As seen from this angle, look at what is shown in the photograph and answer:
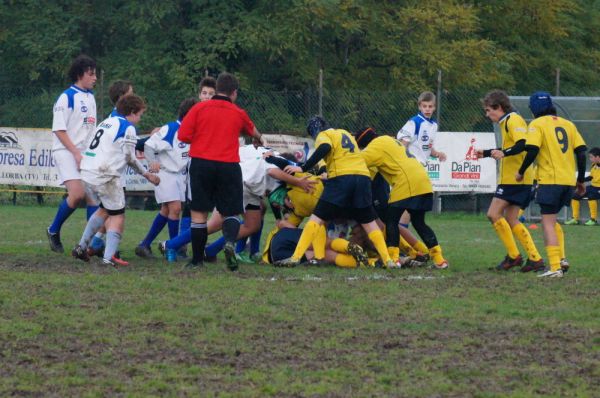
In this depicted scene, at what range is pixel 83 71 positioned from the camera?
10.9 metres

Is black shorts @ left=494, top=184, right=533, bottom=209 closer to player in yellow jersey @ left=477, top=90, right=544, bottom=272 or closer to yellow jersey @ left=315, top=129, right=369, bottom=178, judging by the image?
player in yellow jersey @ left=477, top=90, right=544, bottom=272

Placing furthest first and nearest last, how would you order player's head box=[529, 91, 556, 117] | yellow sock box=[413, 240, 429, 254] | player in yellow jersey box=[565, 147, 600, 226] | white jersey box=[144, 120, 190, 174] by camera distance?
player in yellow jersey box=[565, 147, 600, 226]
yellow sock box=[413, 240, 429, 254]
white jersey box=[144, 120, 190, 174]
player's head box=[529, 91, 556, 117]

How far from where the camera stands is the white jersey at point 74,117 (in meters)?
10.9

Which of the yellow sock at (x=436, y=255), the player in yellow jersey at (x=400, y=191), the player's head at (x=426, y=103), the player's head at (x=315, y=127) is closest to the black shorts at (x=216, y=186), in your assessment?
the player's head at (x=315, y=127)

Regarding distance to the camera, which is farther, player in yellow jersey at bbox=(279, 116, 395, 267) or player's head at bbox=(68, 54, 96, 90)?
player's head at bbox=(68, 54, 96, 90)

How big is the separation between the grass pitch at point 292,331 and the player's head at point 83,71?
1.72 metres

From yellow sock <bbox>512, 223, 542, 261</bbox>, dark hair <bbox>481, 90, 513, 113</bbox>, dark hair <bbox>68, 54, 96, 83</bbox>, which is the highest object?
dark hair <bbox>68, 54, 96, 83</bbox>

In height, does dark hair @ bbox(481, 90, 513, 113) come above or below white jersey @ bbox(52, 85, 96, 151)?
above

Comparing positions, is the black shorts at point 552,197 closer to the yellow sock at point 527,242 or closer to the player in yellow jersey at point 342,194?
the yellow sock at point 527,242

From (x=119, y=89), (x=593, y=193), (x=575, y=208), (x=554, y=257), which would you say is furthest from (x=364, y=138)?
(x=575, y=208)

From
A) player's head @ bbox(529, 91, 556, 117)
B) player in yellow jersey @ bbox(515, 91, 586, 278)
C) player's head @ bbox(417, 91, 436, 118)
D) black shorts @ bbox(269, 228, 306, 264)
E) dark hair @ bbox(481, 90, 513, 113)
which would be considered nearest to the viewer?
player in yellow jersey @ bbox(515, 91, 586, 278)

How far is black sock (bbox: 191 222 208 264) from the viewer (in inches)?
393

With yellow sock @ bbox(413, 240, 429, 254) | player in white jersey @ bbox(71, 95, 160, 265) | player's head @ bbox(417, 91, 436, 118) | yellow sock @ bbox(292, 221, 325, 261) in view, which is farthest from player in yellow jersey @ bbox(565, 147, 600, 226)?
player in white jersey @ bbox(71, 95, 160, 265)

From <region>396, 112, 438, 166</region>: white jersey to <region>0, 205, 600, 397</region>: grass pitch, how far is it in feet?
11.7
